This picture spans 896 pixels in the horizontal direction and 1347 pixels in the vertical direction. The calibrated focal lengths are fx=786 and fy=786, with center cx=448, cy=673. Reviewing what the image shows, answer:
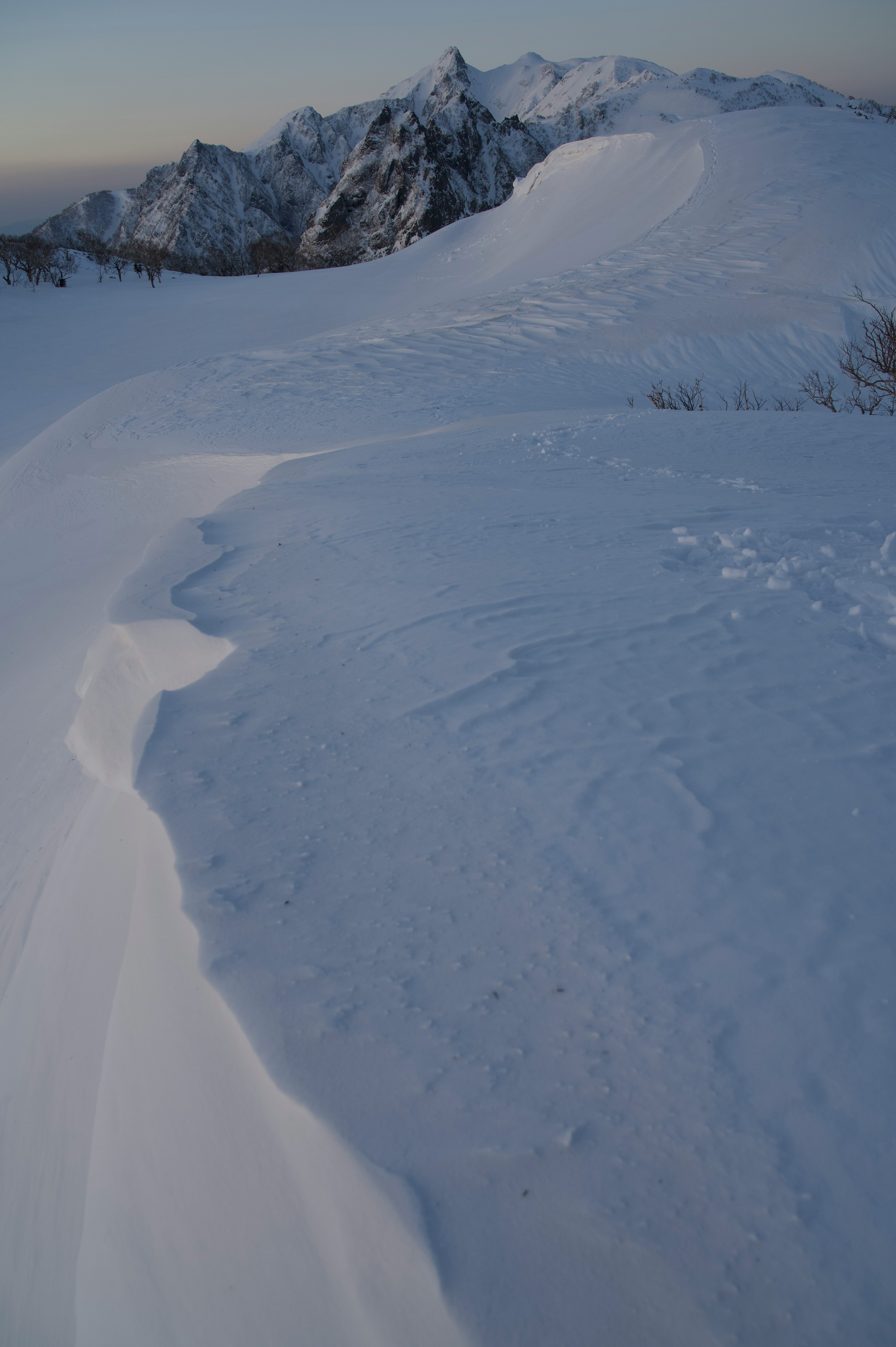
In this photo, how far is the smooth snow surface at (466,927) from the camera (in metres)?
1.07

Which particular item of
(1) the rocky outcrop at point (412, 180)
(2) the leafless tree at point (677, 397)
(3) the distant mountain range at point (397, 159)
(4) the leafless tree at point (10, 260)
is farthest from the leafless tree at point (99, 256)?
(1) the rocky outcrop at point (412, 180)

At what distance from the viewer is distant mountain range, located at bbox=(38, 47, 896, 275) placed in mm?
63469

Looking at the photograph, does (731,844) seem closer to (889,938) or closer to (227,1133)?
(889,938)

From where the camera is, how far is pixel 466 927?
1481mm

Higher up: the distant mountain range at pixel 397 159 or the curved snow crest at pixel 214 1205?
the distant mountain range at pixel 397 159

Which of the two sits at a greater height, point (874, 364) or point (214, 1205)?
point (214, 1205)

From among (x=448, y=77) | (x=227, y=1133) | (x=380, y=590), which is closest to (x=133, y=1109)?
(x=227, y=1133)

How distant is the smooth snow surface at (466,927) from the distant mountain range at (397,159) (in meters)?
33.5

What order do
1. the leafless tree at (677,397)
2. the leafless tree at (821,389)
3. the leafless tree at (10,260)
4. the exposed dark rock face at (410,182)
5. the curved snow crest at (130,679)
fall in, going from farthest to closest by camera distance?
1. the exposed dark rock face at (410,182)
2. the leafless tree at (10,260)
3. the leafless tree at (821,389)
4. the leafless tree at (677,397)
5. the curved snow crest at (130,679)

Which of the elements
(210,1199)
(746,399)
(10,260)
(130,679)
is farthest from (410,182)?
(210,1199)

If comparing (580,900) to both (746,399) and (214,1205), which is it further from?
(746,399)

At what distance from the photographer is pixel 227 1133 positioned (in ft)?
Answer: 4.43

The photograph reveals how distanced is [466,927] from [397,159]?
74.3 metres

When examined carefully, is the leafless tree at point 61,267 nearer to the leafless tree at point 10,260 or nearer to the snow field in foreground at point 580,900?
the leafless tree at point 10,260
